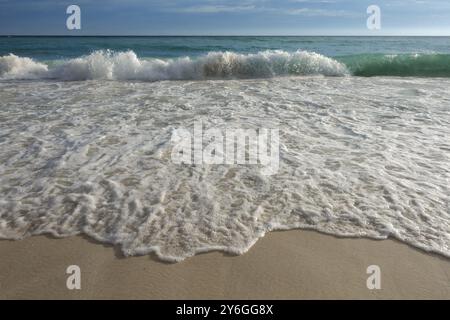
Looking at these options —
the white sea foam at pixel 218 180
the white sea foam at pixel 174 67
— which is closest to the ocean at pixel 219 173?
the white sea foam at pixel 218 180

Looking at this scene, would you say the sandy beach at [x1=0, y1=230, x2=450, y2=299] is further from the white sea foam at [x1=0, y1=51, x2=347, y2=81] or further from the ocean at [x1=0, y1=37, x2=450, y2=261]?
the white sea foam at [x1=0, y1=51, x2=347, y2=81]

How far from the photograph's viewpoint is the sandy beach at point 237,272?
89.4 inches

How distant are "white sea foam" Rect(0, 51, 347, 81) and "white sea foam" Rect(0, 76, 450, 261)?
613 centimetres

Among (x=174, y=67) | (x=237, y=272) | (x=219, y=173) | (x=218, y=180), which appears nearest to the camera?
(x=237, y=272)

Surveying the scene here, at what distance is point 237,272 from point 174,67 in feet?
39.2

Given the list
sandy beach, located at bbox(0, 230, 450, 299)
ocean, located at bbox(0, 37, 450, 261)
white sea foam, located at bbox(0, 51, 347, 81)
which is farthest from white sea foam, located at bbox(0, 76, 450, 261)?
white sea foam, located at bbox(0, 51, 347, 81)

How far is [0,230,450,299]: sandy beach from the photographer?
2.27 metres

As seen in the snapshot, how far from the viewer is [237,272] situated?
245 cm

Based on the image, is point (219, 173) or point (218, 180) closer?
point (218, 180)

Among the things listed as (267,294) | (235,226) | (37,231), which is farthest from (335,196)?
(37,231)

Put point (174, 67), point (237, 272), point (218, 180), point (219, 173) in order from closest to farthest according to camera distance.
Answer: point (237, 272) → point (218, 180) → point (219, 173) → point (174, 67)

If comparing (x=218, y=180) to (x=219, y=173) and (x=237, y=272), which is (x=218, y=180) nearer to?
(x=219, y=173)

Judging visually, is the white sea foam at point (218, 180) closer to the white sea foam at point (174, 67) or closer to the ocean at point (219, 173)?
the ocean at point (219, 173)

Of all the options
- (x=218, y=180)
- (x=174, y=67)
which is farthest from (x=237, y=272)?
(x=174, y=67)
